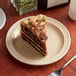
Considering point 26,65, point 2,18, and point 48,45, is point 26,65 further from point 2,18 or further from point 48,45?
point 2,18

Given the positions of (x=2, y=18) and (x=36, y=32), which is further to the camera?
(x=2, y=18)

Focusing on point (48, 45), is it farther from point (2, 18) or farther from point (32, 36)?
point (2, 18)

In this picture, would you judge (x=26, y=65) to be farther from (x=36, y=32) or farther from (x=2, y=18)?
(x=2, y=18)

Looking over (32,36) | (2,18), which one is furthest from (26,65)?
(2,18)

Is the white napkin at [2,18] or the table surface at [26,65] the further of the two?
the white napkin at [2,18]

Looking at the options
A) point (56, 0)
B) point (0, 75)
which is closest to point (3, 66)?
point (0, 75)

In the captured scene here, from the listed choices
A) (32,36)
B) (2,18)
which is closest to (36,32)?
(32,36)

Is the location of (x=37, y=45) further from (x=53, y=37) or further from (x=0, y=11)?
(x=0, y=11)
